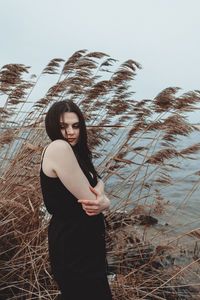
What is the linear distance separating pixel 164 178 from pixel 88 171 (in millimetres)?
1667

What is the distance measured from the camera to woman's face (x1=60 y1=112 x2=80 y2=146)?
1504 millimetres

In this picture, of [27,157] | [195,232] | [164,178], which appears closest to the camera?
[195,232]

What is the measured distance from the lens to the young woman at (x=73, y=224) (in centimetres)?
130

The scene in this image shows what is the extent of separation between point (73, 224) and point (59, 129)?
1.79 feet

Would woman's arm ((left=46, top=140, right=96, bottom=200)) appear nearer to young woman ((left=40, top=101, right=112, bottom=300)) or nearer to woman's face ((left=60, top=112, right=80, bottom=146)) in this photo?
young woman ((left=40, top=101, right=112, bottom=300))

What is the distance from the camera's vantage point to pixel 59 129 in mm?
1483

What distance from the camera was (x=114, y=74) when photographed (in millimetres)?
3090

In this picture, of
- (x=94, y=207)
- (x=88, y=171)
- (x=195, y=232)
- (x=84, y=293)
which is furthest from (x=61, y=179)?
(x=195, y=232)

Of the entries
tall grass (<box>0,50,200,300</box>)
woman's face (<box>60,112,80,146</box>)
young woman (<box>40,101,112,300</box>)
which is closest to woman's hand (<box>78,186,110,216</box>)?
young woman (<box>40,101,112,300</box>)

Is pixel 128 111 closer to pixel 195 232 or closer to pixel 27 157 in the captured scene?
pixel 27 157

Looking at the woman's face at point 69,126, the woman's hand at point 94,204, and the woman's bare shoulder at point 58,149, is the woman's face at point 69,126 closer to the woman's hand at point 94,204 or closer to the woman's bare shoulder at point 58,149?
the woman's bare shoulder at point 58,149

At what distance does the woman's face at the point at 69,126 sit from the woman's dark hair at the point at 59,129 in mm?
23

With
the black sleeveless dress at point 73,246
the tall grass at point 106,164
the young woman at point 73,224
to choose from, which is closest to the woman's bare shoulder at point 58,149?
the young woman at point 73,224

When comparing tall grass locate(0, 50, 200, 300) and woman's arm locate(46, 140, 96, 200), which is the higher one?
woman's arm locate(46, 140, 96, 200)
